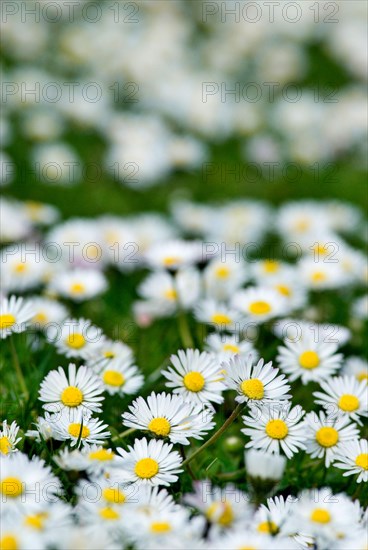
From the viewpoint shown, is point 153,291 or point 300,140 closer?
point 153,291

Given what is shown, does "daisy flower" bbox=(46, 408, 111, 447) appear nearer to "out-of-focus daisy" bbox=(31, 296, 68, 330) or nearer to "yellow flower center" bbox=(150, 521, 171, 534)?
"yellow flower center" bbox=(150, 521, 171, 534)

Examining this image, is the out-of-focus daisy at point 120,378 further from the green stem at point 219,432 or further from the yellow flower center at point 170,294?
the yellow flower center at point 170,294

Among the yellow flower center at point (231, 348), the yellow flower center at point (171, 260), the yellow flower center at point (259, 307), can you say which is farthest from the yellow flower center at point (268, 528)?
the yellow flower center at point (171, 260)

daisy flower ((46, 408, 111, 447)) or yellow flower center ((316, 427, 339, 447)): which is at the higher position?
daisy flower ((46, 408, 111, 447))

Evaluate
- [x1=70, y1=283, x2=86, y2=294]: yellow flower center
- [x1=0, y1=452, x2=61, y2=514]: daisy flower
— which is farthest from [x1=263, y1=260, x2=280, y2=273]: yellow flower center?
[x1=0, y1=452, x2=61, y2=514]: daisy flower

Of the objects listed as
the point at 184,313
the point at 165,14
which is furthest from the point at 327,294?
the point at 165,14

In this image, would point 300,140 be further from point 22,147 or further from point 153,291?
point 153,291
